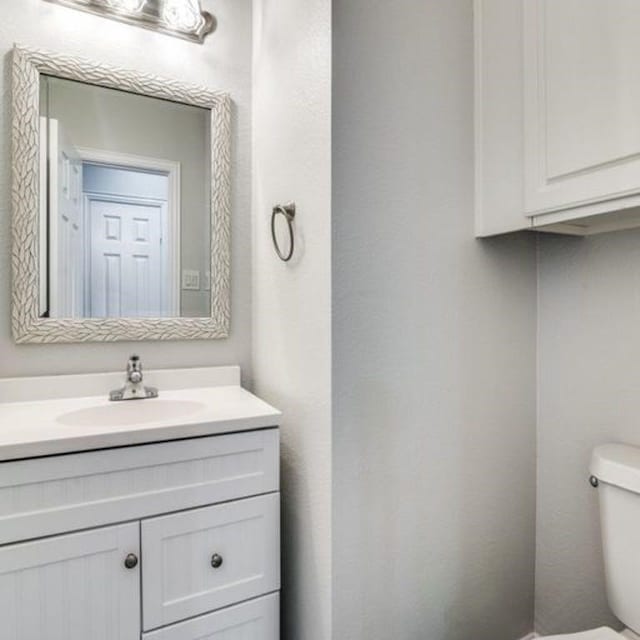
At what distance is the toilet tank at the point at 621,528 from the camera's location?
961mm

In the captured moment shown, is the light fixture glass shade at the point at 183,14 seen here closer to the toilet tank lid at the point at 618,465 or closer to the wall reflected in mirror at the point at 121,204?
the wall reflected in mirror at the point at 121,204

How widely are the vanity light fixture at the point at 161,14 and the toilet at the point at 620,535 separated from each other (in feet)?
5.94

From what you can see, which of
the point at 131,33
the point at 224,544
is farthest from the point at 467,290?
the point at 131,33

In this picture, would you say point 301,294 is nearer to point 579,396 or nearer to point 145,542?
point 145,542

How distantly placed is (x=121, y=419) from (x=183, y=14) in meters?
1.35

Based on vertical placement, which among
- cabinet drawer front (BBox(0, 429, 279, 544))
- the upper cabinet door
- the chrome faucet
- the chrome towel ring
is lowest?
cabinet drawer front (BBox(0, 429, 279, 544))

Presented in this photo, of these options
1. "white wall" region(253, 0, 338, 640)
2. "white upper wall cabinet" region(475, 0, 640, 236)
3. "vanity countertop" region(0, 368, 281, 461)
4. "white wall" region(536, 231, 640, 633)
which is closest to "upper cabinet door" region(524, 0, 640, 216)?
"white upper wall cabinet" region(475, 0, 640, 236)

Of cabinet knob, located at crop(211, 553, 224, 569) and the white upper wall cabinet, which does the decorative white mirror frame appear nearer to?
cabinet knob, located at crop(211, 553, 224, 569)

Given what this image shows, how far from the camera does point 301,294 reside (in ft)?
3.80

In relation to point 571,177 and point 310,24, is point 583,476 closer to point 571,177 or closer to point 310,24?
point 571,177

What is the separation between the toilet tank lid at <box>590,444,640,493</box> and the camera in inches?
38.2

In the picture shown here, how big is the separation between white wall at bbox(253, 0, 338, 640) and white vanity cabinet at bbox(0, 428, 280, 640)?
0.31ft

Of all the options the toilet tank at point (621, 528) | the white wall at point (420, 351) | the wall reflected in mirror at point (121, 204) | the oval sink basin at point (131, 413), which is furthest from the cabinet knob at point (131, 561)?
the toilet tank at point (621, 528)

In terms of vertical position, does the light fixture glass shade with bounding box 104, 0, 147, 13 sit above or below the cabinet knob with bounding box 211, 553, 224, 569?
above
